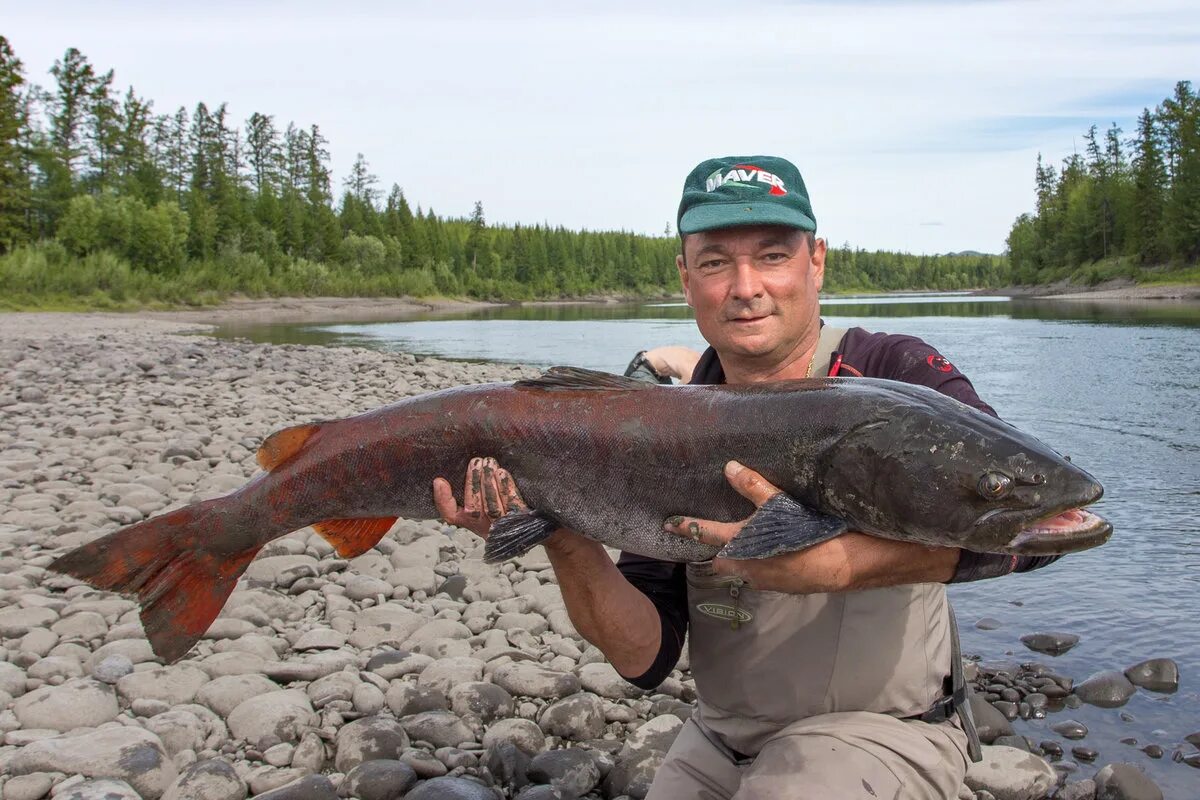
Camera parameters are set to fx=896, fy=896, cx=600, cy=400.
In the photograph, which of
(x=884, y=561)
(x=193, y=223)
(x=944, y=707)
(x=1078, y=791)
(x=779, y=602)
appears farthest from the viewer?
(x=193, y=223)

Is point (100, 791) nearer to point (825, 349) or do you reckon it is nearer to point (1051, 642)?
point (825, 349)

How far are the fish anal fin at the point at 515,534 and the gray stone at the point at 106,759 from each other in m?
1.74

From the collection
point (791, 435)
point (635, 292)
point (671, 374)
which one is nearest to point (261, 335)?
point (671, 374)

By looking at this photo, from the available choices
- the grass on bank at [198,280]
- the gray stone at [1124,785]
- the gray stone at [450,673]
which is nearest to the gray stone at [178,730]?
the gray stone at [450,673]

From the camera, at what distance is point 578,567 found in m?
2.96

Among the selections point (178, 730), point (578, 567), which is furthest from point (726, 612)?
point (178, 730)

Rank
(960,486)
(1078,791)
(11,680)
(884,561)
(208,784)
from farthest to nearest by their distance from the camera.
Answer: (11,680) → (1078,791) → (208,784) → (884,561) → (960,486)

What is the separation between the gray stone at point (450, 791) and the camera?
11.0 feet

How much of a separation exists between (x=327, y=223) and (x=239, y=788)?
3131 inches

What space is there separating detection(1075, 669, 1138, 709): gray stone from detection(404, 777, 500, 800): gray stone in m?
3.34

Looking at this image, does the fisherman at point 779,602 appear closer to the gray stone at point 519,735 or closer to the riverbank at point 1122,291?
the gray stone at point 519,735

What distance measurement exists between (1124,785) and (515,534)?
296cm

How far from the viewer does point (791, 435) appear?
2621 millimetres

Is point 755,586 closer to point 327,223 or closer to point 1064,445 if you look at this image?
point 1064,445
